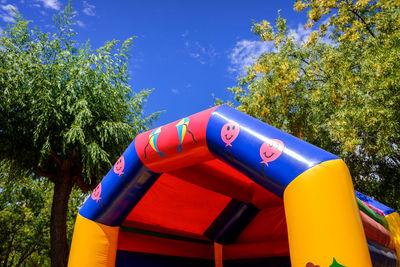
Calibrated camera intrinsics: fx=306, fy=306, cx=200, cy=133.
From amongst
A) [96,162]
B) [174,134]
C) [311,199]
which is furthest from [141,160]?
[96,162]

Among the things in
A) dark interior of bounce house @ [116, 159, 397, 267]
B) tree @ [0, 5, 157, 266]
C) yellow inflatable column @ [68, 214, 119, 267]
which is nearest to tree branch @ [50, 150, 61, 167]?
tree @ [0, 5, 157, 266]

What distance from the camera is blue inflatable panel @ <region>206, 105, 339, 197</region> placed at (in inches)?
73.3

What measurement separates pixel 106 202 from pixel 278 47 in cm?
847

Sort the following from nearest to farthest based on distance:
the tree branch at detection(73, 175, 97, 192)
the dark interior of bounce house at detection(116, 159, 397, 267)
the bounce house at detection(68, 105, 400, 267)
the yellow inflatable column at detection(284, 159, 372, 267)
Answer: the yellow inflatable column at detection(284, 159, 372, 267) → the bounce house at detection(68, 105, 400, 267) → the dark interior of bounce house at detection(116, 159, 397, 267) → the tree branch at detection(73, 175, 97, 192)

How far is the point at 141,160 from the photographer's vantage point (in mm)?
2705

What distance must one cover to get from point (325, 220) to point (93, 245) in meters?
2.12

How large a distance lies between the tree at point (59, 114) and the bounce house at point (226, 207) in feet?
15.0

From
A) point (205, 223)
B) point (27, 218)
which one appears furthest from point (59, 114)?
point (27, 218)

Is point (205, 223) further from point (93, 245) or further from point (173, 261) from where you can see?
point (93, 245)

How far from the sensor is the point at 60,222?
8242 millimetres

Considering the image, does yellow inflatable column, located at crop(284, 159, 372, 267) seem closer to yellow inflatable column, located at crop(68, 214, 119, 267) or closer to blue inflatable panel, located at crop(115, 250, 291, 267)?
yellow inflatable column, located at crop(68, 214, 119, 267)

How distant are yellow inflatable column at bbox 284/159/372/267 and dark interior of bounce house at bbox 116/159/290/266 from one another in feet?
5.18

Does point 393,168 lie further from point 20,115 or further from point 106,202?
point 20,115

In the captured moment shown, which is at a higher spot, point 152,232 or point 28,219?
point 28,219
